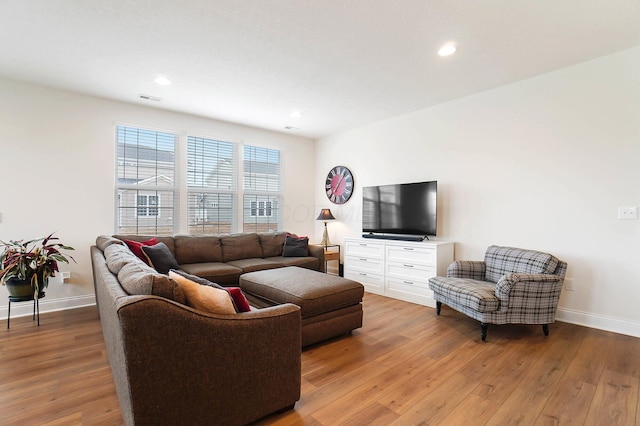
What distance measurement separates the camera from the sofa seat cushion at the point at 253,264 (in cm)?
392

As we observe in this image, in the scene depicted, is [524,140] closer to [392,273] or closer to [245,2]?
[392,273]

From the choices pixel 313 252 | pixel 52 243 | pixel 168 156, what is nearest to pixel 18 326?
pixel 52 243

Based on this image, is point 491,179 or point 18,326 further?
point 491,179

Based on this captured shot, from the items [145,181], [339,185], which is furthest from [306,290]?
[339,185]

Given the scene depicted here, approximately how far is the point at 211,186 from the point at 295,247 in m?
1.67

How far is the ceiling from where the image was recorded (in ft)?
7.22

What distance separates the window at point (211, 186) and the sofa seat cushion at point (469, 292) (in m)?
3.33

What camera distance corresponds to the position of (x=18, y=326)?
309 centimetres

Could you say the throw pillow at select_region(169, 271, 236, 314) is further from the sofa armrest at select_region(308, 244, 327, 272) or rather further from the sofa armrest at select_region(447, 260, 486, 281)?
the sofa armrest at select_region(308, 244, 327, 272)

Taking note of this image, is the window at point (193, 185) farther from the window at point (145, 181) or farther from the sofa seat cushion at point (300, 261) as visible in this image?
the sofa seat cushion at point (300, 261)

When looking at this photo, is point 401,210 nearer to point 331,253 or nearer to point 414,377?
point 331,253

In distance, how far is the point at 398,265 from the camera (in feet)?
13.4

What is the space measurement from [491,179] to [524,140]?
53cm

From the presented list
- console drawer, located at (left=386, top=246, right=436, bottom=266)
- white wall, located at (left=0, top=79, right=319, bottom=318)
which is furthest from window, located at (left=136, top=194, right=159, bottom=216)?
console drawer, located at (left=386, top=246, right=436, bottom=266)
